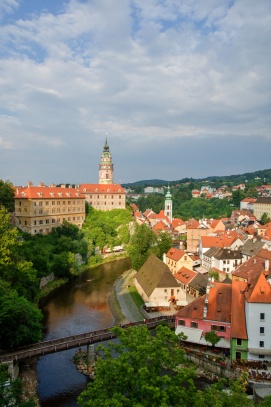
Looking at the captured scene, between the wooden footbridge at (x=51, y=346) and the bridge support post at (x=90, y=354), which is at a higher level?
the wooden footbridge at (x=51, y=346)

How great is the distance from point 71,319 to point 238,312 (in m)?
17.0

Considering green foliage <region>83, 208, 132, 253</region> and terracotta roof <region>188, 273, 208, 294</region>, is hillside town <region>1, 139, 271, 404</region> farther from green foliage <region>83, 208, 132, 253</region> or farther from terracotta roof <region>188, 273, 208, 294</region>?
green foliage <region>83, 208, 132, 253</region>

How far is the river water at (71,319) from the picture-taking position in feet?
78.7

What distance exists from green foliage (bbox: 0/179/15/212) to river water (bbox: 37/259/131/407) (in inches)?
668

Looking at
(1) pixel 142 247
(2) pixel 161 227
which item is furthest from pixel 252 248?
(2) pixel 161 227

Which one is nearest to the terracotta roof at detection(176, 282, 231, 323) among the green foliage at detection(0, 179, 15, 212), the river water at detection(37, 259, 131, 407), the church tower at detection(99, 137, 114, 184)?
the river water at detection(37, 259, 131, 407)

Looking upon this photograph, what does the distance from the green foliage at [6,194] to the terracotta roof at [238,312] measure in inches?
1636

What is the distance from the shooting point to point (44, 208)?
209 ft

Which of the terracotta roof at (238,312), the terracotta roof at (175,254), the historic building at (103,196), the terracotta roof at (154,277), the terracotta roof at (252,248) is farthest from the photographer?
the historic building at (103,196)

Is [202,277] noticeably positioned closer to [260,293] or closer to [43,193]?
[260,293]

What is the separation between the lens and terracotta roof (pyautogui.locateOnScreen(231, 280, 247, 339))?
2588 centimetres

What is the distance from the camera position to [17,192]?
63.2 m

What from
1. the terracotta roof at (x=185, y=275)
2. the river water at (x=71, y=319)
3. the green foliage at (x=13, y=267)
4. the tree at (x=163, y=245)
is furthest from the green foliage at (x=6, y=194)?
the terracotta roof at (x=185, y=275)

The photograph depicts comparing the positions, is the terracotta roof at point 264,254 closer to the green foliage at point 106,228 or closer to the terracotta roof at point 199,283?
the terracotta roof at point 199,283
